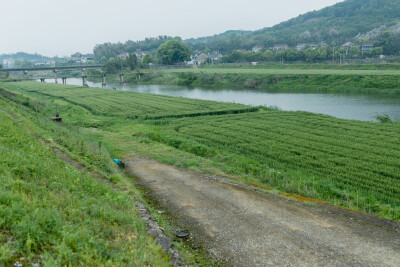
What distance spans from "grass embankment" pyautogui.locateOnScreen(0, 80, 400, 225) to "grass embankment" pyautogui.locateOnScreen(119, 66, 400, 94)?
40.1 meters

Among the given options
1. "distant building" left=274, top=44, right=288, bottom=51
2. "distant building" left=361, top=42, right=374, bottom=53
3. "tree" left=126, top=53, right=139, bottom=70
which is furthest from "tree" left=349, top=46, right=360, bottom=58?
"tree" left=126, top=53, right=139, bottom=70

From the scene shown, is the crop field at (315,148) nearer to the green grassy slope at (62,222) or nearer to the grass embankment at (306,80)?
the green grassy slope at (62,222)

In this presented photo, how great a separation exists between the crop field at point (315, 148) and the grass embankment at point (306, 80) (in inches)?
1617

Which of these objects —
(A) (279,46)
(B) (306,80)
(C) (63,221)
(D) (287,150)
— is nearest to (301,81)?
(B) (306,80)

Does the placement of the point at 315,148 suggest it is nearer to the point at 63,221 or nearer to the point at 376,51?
the point at 63,221

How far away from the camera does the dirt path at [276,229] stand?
28.9 feet

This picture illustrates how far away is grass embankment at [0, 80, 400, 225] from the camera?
1619 centimetres

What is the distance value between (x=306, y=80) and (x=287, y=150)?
65.3 metres

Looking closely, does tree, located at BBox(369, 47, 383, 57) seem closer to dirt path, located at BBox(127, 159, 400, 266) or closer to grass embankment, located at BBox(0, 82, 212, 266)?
dirt path, located at BBox(127, 159, 400, 266)

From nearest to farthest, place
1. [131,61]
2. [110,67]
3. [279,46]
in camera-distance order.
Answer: [110,67] → [131,61] → [279,46]

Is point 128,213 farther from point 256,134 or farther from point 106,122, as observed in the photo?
point 106,122

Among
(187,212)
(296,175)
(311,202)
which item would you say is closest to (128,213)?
(187,212)

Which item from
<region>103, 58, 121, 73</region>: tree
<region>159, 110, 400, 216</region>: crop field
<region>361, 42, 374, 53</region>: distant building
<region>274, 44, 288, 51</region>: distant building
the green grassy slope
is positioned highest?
<region>274, 44, 288, 51</region>: distant building

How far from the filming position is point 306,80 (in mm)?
83500
